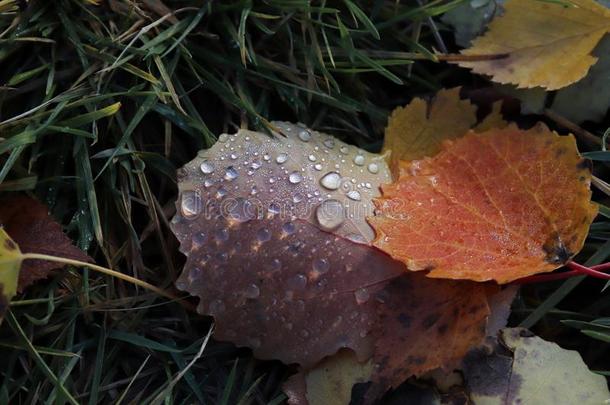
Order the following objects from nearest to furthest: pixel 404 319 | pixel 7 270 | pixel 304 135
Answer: pixel 7 270
pixel 404 319
pixel 304 135

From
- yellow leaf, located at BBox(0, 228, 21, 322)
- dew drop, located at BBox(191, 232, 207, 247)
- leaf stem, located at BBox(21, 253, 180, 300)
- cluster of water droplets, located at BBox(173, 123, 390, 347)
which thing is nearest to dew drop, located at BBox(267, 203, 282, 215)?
cluster of water droplets, located at BBox(173, 123, 390, 347)

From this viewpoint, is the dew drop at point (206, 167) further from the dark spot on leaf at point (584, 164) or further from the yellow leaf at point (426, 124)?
the dark spot on leaf at point (584, 164)

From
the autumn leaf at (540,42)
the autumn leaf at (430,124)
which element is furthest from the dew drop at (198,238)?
the autumn leaf at (540,42)

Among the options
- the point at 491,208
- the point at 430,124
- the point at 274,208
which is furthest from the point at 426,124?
the point at 274,208

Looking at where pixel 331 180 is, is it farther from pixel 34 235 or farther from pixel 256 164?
pixel 34 235

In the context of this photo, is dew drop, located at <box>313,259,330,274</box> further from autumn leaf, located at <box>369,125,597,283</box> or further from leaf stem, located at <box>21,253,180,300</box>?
leaf stem, located at <box>21,253,180,300</box>

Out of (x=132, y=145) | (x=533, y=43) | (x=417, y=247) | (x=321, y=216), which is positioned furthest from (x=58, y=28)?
(x=533, y=43)
